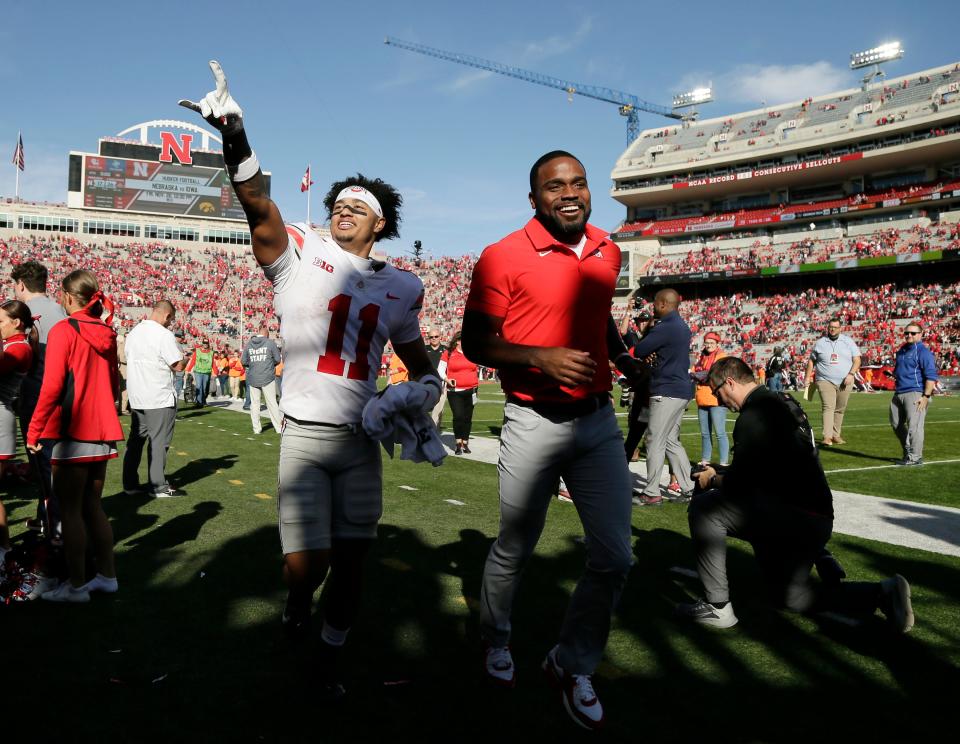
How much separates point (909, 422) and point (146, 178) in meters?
64.7

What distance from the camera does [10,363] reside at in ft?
15.2

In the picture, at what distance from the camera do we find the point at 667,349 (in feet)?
22.7

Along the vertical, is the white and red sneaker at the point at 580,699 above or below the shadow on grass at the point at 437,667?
above

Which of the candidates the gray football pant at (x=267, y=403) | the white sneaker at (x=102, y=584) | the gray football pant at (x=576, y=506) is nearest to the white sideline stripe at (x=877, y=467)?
the gray football pant at (x=576, y=506)

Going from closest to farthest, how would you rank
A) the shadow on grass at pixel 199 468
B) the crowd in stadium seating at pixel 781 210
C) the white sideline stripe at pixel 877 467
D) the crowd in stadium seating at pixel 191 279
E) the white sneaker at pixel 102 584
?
1. the white sneaker at pixel 102 584
2. the shadow on grass at pixel 199 468
3. the white sideline stripe at pixel 877 467
4. the crowd in stadium seating at pixel 781 210
5. the crowd in stadium seating at pixel 191 279

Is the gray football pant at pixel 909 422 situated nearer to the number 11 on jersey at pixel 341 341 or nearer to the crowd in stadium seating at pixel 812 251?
the number 11 on jersey at pixel 341 341

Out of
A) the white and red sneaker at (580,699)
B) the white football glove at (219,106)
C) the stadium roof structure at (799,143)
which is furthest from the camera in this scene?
the stadium roof structure at (799,143)

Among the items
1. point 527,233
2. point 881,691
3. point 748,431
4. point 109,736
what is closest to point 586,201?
point 527,233

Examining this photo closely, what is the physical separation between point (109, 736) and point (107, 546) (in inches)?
71.9

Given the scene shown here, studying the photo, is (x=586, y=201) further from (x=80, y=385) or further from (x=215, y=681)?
(x=80, y=385)

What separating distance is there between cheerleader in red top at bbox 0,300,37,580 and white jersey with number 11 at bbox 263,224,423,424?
Result: 262 cm

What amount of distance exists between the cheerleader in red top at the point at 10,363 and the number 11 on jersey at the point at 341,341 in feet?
8.97

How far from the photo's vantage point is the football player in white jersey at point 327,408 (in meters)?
2.89

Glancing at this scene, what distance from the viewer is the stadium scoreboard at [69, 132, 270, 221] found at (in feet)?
199
